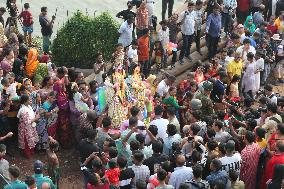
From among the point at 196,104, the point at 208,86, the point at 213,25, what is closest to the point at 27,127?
the point at 196,104

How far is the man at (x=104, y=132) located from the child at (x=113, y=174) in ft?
3.80

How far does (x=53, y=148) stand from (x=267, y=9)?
31.6 ft

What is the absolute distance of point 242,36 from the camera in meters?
15.9

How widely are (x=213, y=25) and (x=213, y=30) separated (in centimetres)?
16

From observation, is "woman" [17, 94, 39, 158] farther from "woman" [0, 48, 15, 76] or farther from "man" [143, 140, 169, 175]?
"man" [143, 140, 169, 175]

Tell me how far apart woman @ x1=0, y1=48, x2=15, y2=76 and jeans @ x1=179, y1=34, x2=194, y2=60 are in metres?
4.75

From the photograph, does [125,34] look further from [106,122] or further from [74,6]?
[74,6]

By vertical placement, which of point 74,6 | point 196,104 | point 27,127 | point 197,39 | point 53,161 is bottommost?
point 53,161

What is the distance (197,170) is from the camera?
963 cm

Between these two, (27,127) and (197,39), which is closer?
(27,127)

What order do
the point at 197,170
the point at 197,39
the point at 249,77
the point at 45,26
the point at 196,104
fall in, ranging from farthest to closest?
the point at 197,39, the point at 45,26, the point at 249,77, the point at 196,104, the point at 197,170

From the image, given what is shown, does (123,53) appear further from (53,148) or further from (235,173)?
(235,173)

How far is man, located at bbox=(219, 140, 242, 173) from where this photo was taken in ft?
33.8

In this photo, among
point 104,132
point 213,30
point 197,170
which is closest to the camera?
point 197,170
